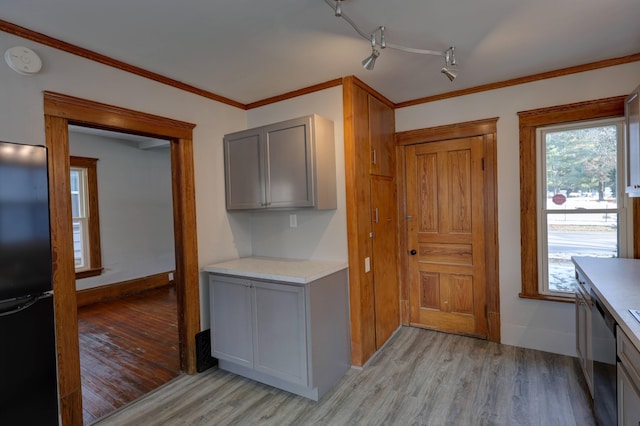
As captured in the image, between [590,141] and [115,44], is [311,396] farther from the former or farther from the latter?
[590,141]

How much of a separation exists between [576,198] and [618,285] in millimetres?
1251

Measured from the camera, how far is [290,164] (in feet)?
8.85

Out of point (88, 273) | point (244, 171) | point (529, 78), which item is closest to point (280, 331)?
point (244, 171)

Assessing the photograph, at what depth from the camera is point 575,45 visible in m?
2.31

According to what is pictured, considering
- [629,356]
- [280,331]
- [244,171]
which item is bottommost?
[280,331]

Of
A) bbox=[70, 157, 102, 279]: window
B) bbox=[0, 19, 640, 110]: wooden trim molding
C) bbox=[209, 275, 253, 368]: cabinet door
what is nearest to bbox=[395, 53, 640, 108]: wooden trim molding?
bbox=[0, 19, 640, 110]: wooden trim molding

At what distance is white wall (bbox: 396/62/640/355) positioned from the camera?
2801 millimetres

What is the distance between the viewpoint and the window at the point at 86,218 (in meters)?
4.83

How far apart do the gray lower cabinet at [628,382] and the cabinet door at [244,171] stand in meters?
2.43

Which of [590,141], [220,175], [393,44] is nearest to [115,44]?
[220,175]

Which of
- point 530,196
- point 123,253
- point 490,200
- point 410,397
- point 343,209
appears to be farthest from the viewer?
point 123,253

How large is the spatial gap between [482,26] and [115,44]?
7.67 ft

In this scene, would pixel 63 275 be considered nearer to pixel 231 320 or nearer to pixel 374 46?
pixel 231 320

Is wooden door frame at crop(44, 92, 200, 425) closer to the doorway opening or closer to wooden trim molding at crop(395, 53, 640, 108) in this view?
the doorway opening
